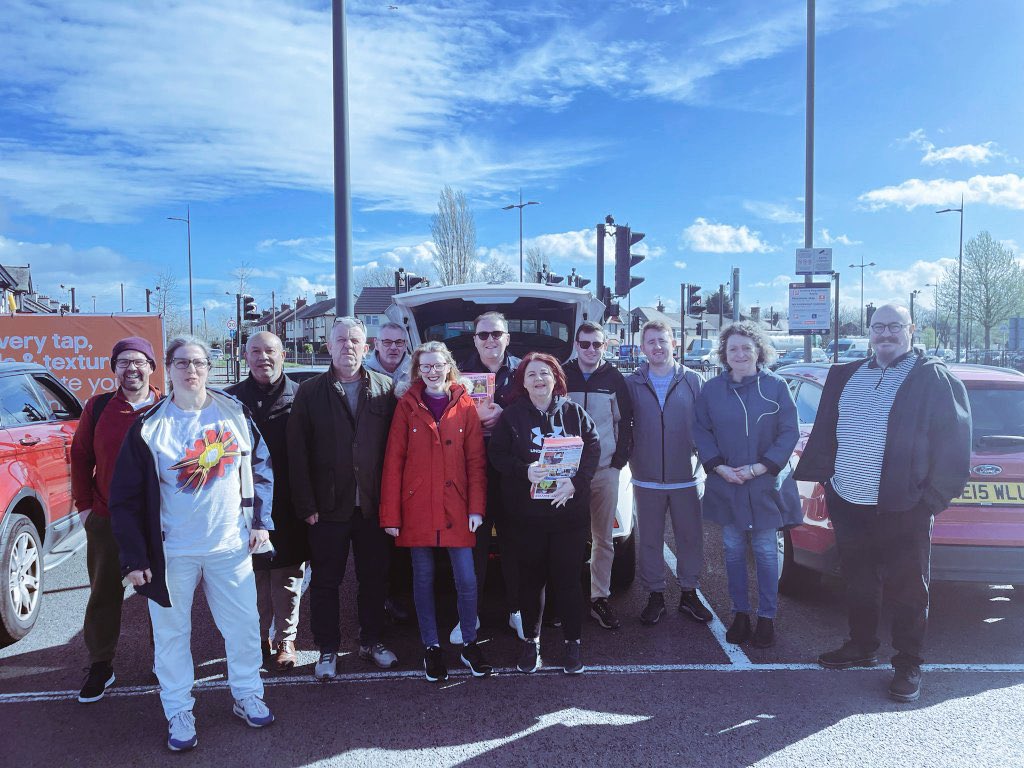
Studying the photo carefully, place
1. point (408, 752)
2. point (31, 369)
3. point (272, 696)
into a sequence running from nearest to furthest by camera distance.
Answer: point (408, 752), point (272, 696), point (31, 369)

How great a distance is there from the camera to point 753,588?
530cm

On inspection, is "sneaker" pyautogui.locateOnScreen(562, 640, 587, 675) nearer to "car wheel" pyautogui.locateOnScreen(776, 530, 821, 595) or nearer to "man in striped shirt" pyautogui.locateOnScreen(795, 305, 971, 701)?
"man in striped shirt" pyautogui.locateOnScreen(795, 305, 971, 701)

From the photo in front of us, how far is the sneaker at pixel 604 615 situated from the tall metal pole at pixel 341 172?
14.0 feet

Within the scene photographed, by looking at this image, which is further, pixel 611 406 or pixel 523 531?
pixel 611 406

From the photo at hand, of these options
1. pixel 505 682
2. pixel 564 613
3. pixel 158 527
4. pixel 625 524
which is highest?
pixel 158 527

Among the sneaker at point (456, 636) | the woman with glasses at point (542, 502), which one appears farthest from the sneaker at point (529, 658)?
the sneaker at point (456, 636)

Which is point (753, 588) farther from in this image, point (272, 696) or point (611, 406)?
point (272, 696)

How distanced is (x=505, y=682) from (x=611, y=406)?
179 cm

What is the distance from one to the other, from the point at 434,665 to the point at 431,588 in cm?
40

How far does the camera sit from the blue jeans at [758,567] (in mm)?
4359

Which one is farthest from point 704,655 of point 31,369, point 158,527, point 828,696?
point 31,369

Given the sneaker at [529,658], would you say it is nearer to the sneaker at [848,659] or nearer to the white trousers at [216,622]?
the white trousers at [216,622]

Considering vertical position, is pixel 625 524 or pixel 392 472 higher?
pixel 392 472

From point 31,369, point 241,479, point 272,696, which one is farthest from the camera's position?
point 31,369
